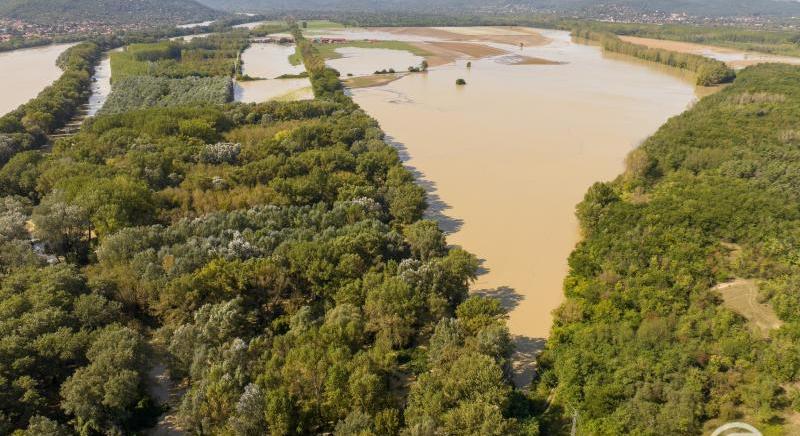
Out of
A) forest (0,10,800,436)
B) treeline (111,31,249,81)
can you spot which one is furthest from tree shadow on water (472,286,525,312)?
treeline (111,31,249,81)

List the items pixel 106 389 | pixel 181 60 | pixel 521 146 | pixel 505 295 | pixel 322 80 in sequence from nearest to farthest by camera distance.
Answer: pixel 106 389, pixel 505 295, pixel 521 146, pixel 322 80, pixel 181 60

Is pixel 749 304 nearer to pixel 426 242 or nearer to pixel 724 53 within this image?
pixel 426 242

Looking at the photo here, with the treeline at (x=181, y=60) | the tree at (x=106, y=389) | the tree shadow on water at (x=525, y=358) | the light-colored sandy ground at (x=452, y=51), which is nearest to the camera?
the tree at (x=106, y=389)

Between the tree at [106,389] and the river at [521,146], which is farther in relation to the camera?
the river at [521,146]

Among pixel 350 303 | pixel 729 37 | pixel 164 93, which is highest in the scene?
pixel 729 37

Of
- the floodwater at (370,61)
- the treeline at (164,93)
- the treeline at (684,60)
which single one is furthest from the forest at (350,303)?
the floodwater at (370,61)

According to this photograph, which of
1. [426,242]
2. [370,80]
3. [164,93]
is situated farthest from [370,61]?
[426,242]

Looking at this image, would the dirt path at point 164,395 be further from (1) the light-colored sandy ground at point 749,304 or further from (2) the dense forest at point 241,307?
(1) the light-colored sandy ground at point 749,304

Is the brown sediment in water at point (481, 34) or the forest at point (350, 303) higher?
the brown sediment in water at point (481, 34)

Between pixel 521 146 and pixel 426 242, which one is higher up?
pixel 521 146
